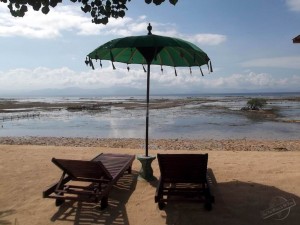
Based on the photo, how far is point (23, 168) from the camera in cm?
878

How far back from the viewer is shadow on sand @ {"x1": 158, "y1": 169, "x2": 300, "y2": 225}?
5227 mm

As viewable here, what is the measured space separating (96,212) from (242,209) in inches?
101

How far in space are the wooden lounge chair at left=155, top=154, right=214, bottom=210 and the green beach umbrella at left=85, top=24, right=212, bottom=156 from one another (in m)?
1.51

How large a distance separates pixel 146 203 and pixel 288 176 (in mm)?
3579

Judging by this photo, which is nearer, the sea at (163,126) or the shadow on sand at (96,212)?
the shadow on sand at (96,212)

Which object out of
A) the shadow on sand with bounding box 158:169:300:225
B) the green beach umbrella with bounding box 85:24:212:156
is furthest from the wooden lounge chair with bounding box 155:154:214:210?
the green beach umbrella with bounding box 85:24:212:156

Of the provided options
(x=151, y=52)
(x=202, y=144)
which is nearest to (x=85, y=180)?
(x=151, y=52)

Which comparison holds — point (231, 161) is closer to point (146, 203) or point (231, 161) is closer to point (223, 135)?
point (146, 203)

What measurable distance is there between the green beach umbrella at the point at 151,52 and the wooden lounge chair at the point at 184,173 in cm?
151

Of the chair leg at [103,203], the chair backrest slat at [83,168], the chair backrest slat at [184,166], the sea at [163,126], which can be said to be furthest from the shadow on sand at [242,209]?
the sea at [163,126]

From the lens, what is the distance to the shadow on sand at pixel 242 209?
523 cm

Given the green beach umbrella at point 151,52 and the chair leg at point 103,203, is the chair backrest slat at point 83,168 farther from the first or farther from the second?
the green beach umbrella at point 151,52

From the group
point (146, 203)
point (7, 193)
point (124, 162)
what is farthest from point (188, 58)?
point (7, 193)

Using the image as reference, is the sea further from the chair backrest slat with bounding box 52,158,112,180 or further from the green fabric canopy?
the chair backrest slat with bounding box 52,158,112,180
